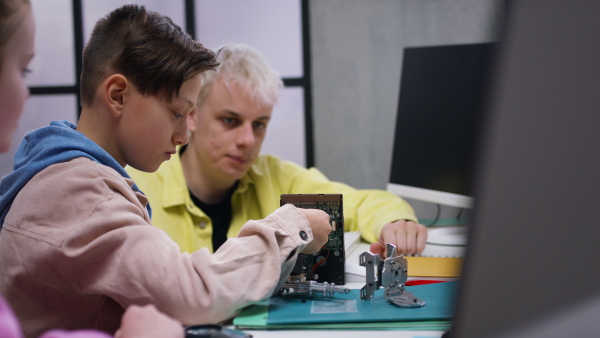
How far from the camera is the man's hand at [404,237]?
1.28 metres

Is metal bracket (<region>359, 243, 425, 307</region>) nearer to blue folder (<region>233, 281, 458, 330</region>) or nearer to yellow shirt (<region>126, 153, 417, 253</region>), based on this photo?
blue folder (<region>233, 281, 458, 330</region>)

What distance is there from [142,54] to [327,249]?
452mm

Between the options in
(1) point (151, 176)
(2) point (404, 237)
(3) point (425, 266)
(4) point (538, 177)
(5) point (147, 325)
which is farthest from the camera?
(1) point (151, 176)

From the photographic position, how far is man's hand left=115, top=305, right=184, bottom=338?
0.58 meters

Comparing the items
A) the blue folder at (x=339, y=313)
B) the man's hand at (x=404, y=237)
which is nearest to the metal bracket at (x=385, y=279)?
the blue folder at (x=339, y=313)

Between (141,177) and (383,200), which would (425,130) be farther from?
(141,177)

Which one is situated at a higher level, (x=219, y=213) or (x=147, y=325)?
(x=147, y=325)

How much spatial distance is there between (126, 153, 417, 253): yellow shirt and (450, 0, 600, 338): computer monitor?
1.10 meters

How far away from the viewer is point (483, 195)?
0.80ft

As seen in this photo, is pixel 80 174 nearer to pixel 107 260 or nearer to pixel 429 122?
pixel 107 260

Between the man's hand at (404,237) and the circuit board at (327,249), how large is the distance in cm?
26

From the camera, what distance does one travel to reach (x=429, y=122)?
1.63m

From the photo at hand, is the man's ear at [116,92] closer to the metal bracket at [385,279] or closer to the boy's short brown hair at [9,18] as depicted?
the boy's short brown hair at [9,18]

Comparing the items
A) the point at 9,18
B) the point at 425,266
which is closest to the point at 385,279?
the point at 425,266
